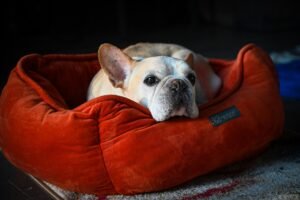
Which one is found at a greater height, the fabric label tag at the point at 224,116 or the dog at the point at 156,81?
the dog at the point at 156,81

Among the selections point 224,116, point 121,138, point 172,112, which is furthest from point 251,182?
point 121,138

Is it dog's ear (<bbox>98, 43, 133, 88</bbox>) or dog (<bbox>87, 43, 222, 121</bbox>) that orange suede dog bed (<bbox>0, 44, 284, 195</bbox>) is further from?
dog's ear (<bbox>98, 43, 133, 88</bbox>)

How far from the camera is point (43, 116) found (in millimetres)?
1363

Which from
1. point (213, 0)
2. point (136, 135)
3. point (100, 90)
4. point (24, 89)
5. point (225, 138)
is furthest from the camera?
point (213, 0)

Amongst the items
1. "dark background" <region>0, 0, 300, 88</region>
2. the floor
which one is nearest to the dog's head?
the floor

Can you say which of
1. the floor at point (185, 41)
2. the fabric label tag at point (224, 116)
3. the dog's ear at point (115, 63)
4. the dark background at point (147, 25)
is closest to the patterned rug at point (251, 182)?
the fabric label tag at point (224, 116)

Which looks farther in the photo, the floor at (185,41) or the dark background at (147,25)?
the dark background at (147,25)

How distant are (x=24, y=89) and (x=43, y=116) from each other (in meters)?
0.23

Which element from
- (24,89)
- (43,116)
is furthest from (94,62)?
(43,116)

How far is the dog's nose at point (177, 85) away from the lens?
1.40m

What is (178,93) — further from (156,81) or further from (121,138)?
(121,138)

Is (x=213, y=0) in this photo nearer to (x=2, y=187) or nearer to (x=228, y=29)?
(x=228, y=29)

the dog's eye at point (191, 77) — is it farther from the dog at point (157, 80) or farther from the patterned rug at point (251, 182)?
the patterned rug at point (251, 182)

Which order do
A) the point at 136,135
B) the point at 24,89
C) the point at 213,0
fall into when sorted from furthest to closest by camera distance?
the point at 213,0 → the point at 24,89 → the point at 136,135
